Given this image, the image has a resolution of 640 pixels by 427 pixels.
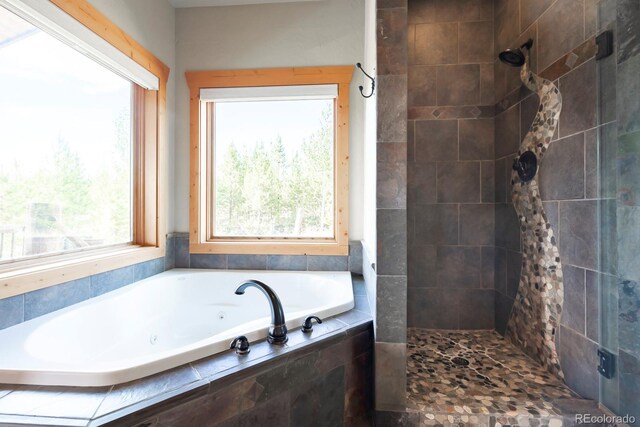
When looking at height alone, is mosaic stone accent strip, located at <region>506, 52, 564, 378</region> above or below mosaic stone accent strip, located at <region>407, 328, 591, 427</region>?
above

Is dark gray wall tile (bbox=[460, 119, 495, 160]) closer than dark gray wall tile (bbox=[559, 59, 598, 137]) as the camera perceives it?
No

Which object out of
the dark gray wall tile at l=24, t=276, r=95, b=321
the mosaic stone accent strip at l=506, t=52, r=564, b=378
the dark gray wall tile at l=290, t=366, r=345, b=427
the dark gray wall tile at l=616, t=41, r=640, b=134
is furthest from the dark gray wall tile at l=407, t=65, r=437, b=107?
the dark gray wall tile at l=24, t=276, r=95, b=321

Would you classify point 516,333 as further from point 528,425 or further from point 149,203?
point 149,203

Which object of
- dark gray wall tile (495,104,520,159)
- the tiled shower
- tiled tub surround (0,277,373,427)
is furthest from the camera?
dark gray wall tile (495,104,520,159)

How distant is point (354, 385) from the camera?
4.05 ft

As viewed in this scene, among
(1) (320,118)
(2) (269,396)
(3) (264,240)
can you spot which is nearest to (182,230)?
(3) (264,240)

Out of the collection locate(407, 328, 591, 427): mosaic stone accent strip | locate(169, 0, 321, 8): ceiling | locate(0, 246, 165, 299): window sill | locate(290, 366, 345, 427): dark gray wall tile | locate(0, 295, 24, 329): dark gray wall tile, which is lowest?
locate(407, 328, 591, 427): mosaic stone accent strip

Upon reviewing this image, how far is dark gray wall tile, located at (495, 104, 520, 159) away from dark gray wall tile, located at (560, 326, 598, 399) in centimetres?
109

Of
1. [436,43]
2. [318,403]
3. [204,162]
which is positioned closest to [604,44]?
[436,43]

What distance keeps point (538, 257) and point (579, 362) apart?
52cm

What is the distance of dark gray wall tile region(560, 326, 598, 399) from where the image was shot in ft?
4.01

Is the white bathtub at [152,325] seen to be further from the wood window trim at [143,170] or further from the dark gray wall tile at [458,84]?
the dark gray wall tile at [458,84]

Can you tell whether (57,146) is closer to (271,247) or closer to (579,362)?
(271,247)

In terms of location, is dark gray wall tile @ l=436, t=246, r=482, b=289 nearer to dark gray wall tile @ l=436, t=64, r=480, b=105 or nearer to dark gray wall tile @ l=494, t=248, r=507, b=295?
dark gray wall tile @ l=494, t=248, r=507, b=295
